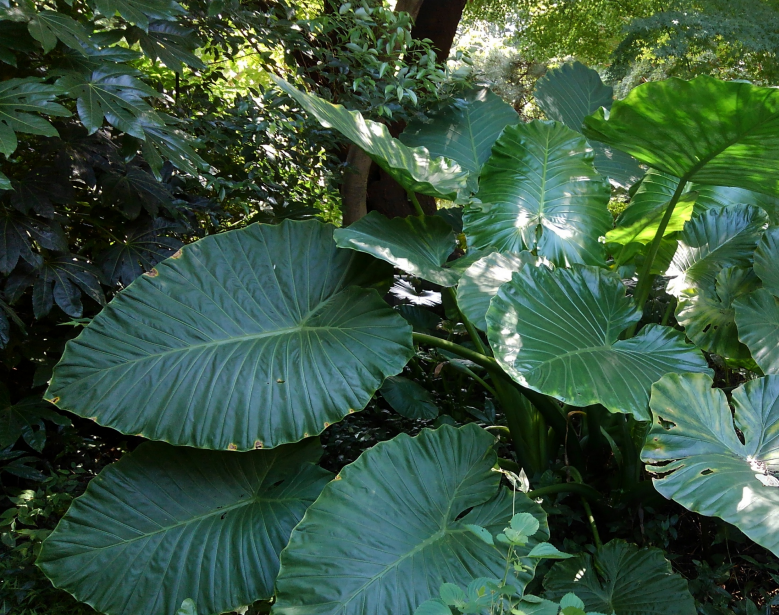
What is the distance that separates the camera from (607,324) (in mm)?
1377

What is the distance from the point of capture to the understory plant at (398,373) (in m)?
1.09

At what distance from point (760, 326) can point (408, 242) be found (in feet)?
2.88

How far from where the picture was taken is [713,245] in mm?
1720

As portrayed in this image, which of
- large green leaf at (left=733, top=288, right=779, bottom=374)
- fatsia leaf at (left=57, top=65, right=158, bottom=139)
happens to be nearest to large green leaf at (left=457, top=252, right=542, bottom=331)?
large green leaf at (left=733, top=288, right=779, bottom=374)

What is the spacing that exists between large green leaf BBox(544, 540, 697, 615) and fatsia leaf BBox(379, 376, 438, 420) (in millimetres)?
755

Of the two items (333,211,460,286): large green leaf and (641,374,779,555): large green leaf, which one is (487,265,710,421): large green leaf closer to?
(641,374,779,555): large green leaf

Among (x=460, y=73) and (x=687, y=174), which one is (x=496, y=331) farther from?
(x=460, y=73)

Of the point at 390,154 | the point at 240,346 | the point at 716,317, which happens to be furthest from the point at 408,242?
the point at 716,317

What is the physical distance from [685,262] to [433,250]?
2.49ft

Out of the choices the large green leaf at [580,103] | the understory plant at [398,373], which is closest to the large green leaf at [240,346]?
the understory plant at [398,373]

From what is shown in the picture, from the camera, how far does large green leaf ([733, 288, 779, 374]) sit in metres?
1.37

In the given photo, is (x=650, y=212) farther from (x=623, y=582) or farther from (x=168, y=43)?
(x=168, y=43)

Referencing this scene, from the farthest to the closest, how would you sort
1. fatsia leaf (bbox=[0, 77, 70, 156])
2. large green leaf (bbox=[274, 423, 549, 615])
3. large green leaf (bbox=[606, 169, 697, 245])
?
large green leaf (bbox=[606, 169, 697, 245]) → fatsia leaf (bbox=[0, 77, 70, 156]) → large green leaf (bbox=[274, 423, 549, 615])

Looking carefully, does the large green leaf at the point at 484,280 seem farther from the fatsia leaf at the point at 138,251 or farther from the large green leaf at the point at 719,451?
the fatsia leaf at the point at 138,251
